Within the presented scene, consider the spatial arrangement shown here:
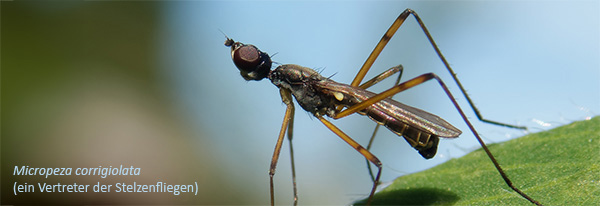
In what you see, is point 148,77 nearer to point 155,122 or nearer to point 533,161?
point 155,122

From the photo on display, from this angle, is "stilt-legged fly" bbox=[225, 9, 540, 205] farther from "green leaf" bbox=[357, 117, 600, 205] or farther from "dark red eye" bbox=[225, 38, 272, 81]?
"green leaf" bbox=[357, 117, 600, 205]

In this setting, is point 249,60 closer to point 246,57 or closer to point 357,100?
point 246,57

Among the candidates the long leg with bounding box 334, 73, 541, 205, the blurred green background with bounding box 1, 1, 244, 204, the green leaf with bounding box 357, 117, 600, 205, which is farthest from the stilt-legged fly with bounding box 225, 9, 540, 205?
the blurred green background with bounding box 1, 1, 244, 204

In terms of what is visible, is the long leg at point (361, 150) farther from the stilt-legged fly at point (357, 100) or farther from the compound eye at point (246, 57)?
the compound eye at point (246, 57)

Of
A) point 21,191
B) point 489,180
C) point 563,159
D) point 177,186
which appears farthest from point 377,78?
point 21,191

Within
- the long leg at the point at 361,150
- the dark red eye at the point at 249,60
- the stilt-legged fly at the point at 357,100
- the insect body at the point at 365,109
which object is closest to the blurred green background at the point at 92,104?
the dark red eye at the point at 249,60
